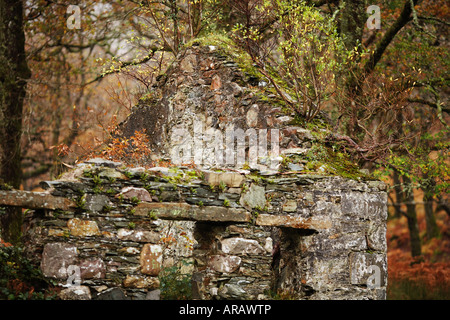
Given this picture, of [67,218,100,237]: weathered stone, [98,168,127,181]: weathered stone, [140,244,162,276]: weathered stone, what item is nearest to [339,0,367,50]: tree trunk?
[98,168,127,181]: weathered stone

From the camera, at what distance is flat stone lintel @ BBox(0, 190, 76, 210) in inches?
205

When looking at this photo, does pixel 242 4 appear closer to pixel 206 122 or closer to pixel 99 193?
pixel 206 122

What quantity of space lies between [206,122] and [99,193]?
3.82 m

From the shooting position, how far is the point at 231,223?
248 inches

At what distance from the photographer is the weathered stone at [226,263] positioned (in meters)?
6.24

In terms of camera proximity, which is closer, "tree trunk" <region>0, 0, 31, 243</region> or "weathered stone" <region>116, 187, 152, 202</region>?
"weathered stone" <region>116, 187, 152, 202</region>

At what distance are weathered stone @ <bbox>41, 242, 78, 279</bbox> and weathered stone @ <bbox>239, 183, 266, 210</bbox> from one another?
2303 mm

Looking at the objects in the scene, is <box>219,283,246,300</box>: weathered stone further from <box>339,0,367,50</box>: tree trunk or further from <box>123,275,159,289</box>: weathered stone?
<box>339,0,367,50</box>: tree trunk

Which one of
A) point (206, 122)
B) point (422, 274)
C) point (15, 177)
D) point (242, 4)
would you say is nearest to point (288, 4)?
point (242, 4)

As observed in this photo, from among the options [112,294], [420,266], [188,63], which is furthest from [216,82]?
[420,266]

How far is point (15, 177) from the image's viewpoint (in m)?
→ 10.7

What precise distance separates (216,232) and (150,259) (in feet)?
3.35

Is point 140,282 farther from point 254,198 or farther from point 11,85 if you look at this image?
point 11,85

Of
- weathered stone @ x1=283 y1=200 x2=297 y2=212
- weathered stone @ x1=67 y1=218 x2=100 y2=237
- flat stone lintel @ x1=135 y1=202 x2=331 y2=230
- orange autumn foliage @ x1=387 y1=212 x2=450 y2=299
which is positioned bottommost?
orange autumn foliage @ x1=387 y1=212 x2=450 y2=299
